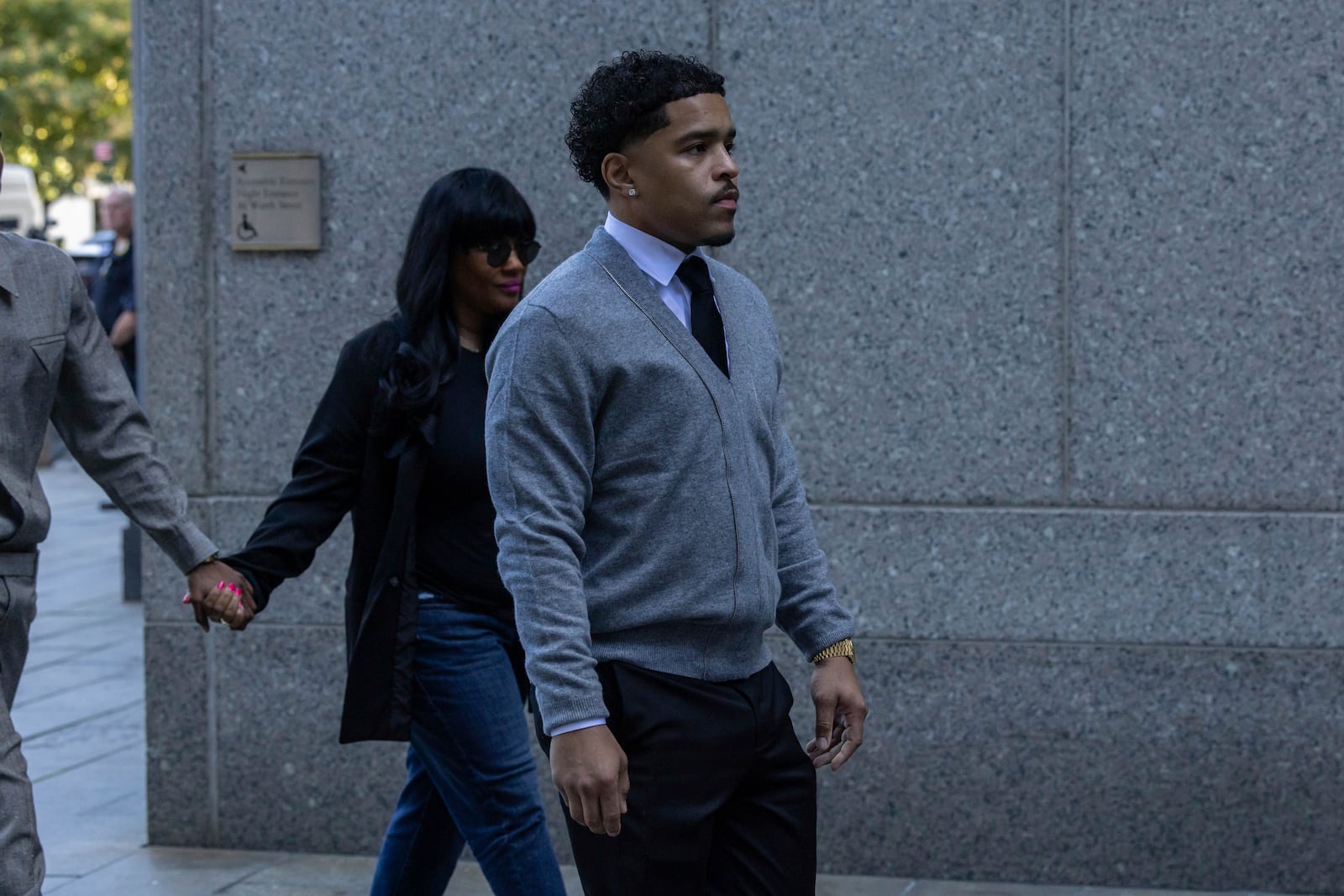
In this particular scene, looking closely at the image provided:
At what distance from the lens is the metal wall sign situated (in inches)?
197

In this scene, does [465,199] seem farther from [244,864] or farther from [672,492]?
[244,864]

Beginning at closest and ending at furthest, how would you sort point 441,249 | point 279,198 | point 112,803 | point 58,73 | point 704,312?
1. point 704,312
2. point 441,249
3. point 279,198
4. point 112,803
5. point 58,73

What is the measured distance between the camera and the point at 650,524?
2547 millimetres

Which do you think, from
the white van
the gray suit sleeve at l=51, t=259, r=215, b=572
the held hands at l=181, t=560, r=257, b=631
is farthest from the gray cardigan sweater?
the white van

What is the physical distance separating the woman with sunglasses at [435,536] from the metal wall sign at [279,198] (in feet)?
4.80

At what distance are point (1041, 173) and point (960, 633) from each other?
4.20 ft

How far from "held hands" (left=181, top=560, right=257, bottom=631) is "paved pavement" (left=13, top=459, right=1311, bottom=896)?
1.50m

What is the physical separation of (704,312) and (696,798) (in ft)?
2.43

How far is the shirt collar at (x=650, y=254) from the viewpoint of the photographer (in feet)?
8.64

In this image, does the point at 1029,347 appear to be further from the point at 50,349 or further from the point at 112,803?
the point at 112,803

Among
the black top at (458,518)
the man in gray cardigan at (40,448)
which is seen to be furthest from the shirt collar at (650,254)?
the man in gray cardigan at (40,448)

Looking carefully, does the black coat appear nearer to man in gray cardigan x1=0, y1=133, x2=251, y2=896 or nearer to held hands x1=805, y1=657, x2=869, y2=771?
man in gray cardigan x1=0, y1=133, x2=251, y2=896

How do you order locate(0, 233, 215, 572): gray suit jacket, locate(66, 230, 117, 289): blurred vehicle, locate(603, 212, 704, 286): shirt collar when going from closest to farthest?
locate(603, 212, 704, 286): shirt collar → locate(0, 233, 215, 572): gray suit jacket → locate(66, 230, 117, 289): blurred vehicle

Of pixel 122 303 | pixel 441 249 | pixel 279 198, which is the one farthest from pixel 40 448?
pixel 122 303
